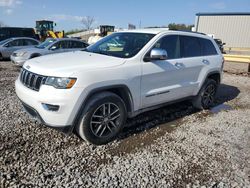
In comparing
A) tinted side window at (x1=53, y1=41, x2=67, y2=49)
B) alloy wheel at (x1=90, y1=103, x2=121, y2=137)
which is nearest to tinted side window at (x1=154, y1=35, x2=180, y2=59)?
alloy wheel at (x1=90, y1=103, x2=121, y2=137)

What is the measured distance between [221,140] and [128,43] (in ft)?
7.88

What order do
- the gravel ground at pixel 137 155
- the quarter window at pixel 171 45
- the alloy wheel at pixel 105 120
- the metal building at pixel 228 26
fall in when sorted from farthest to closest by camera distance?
1. the metal building at pixel 228 26
2. the quarter window at pixel 171 45
3. the alloy wheel at pixel 105 120
4. the gravel ground at pixel 137 155

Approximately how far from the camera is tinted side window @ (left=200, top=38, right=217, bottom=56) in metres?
5.30

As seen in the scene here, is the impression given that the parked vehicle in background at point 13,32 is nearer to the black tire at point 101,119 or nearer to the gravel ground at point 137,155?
the gravel ground at point 137,155

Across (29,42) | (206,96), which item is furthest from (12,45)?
(206,96)

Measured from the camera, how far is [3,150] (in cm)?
336

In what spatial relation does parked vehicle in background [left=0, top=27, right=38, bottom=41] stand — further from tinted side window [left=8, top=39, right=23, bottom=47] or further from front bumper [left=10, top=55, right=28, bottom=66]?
front bumper [left=10, top=55, right=28, bottom=66]

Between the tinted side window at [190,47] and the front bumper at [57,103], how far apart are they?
253 cm

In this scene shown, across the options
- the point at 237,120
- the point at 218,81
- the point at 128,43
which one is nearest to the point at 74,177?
the point at 128,43

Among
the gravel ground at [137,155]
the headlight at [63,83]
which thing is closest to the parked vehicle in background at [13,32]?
the gravel ground at [137,155]

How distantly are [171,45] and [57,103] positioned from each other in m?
2.51

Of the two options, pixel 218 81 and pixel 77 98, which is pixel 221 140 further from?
pixel 77 98

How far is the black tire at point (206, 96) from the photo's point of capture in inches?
213

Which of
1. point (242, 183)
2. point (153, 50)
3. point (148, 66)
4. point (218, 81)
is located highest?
point (153, 50)
